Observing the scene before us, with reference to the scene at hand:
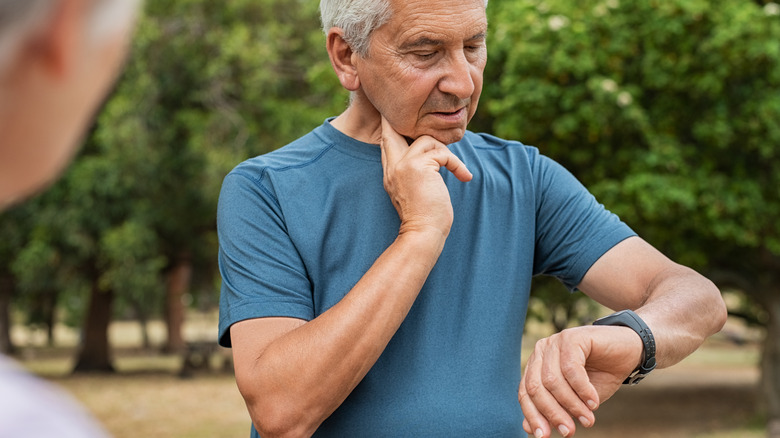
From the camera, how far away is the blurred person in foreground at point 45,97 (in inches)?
18.6

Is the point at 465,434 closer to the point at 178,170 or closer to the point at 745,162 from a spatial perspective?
the point at 745,162

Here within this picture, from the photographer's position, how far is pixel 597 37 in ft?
40.8

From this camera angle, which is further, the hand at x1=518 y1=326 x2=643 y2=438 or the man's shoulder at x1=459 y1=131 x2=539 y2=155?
the man's shoulder at x1=459 y1=131 x2=539 y2=155

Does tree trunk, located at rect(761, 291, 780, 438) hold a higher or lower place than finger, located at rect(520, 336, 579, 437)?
lower

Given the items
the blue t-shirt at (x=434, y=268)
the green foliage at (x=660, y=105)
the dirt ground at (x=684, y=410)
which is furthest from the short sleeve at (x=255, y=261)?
the dirt ground at (x=684, y=410)

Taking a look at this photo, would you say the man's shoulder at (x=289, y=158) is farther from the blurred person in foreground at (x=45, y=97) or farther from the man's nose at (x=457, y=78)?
the blurred person in foreground at (x=45, y=97)

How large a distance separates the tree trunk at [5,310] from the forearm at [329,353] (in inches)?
1007

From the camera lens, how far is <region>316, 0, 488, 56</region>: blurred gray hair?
1.91m

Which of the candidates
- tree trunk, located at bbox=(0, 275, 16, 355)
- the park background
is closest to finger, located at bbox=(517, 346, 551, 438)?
the park background

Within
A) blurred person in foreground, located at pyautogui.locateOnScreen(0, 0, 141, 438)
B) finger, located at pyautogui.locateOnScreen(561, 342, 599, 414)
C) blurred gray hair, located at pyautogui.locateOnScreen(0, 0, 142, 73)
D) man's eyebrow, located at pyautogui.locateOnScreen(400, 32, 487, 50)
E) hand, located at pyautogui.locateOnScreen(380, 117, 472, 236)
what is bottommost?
finger, located at pyautogui.locateOnScreen(561, 342, 599, 414)

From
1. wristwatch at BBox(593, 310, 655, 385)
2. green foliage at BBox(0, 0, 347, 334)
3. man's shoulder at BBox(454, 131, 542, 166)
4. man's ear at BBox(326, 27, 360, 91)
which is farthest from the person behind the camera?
green foliage at BBox(0, 0, 347, 334)

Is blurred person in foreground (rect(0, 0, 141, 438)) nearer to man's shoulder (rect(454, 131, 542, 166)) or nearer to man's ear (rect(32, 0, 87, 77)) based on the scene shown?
man's ear (rect(32, 0, 87, 77))

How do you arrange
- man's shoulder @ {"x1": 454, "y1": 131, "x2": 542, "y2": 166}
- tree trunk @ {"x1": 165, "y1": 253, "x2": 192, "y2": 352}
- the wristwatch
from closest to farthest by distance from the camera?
1. the wristwatch
2. man's shoulder @ {"x1": 454, "y1": 131, "x2": 542, "y2": 166}
3. tree trunk @ {"x1": 165, "y1": 253, "x2": 192, "y2": 352}

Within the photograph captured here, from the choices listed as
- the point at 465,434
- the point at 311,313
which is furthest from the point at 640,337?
the point at 311,313
